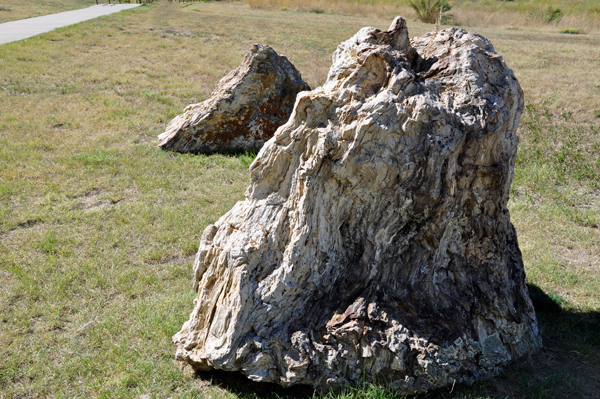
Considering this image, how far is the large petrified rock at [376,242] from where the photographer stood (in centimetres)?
296

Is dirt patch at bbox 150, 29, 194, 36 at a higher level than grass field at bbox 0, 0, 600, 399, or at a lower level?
higher

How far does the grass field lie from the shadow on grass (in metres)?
0.01

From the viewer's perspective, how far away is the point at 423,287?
10.3ft

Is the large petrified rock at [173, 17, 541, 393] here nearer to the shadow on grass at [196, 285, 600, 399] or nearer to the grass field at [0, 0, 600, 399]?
the shadow on grass at [196, 285, 600, 399]

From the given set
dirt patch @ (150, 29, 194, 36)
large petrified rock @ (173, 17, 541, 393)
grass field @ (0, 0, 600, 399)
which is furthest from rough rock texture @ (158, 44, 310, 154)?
dirt patch @ (150, 29, 194, 36)

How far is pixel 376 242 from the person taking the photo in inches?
123

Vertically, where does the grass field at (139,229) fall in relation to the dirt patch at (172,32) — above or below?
below

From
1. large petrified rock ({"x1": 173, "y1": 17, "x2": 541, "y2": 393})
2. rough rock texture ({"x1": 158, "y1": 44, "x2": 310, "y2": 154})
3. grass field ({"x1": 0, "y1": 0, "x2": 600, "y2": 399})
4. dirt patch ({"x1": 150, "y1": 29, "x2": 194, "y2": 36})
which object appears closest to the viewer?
large petrified rock ({"x1": 173, "y1": 17, "x2": 541, "y2": 393})

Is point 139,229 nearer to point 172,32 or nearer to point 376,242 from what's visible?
→ point 376,242

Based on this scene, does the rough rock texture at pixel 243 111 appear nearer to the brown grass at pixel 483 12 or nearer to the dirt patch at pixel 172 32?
the dirt patch at pixel 172 32

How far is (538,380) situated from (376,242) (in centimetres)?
147

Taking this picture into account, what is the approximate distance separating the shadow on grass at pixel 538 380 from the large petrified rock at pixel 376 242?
0.10m

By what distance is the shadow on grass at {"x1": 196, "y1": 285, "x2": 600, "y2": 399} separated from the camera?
3000 millimetres

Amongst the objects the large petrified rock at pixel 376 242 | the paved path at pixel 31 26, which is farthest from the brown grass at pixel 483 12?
the large petrified rock at pixel 376 242
